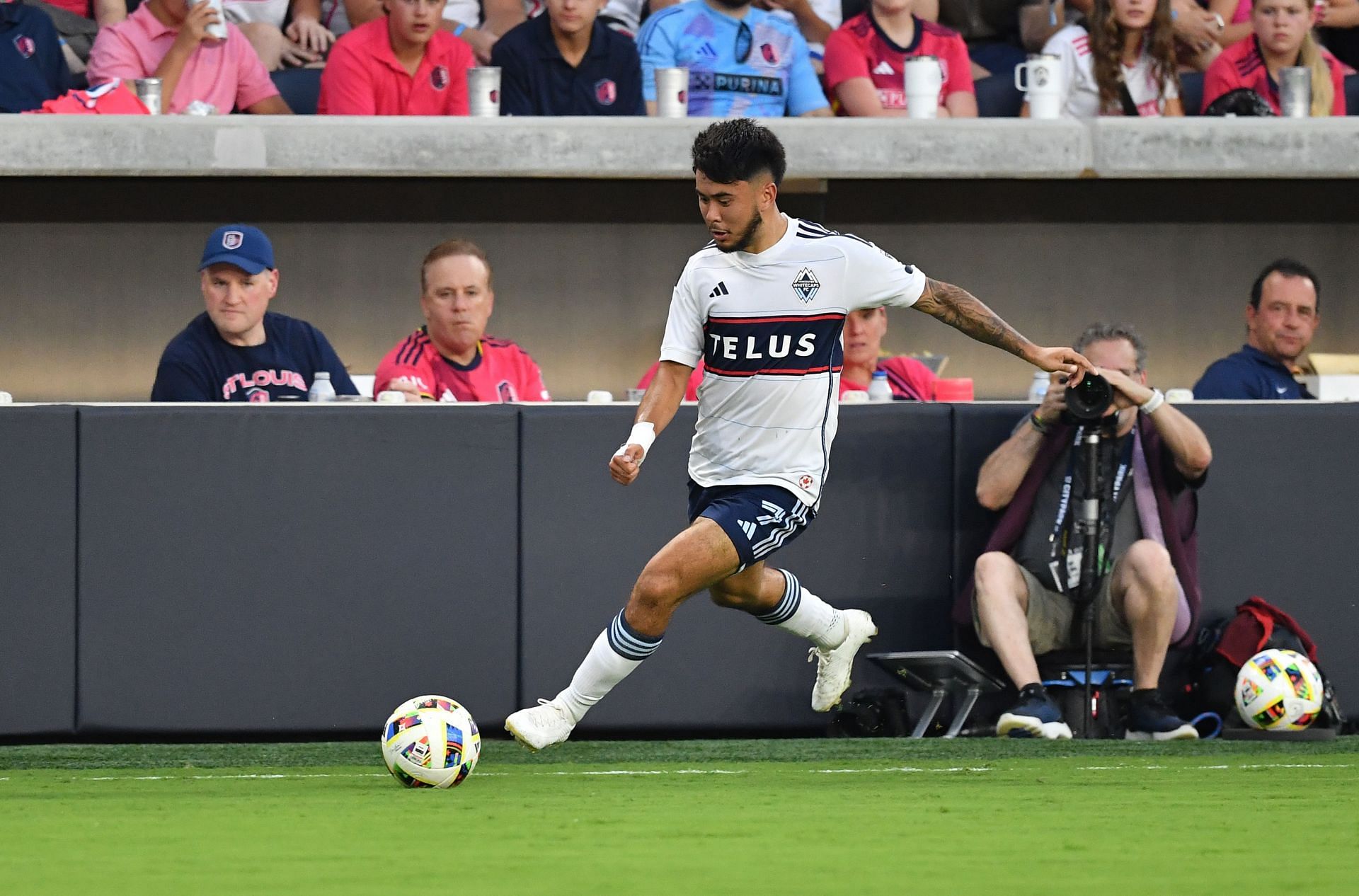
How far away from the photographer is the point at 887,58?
32.9 feet

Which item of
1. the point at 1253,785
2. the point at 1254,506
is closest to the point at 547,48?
the point at 1254,506

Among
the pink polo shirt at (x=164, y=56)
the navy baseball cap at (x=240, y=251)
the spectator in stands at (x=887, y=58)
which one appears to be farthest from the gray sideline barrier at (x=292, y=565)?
the spectator in stands at (x=887, y=58)

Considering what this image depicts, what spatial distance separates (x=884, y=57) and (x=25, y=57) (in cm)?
431

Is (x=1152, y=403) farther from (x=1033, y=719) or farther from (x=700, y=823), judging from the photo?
(x=700, y=823)

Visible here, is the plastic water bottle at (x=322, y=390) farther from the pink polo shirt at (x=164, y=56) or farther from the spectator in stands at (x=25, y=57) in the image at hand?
the spectator in stands at (x=25, y=57)

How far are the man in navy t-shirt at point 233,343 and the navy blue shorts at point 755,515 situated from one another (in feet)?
7.39

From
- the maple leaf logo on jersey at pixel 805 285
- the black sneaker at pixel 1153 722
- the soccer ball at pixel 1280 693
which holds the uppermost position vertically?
the maple leaf logo on jersey at pixel 805 285

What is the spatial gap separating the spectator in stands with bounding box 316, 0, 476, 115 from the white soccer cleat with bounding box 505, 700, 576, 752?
4.17 meters

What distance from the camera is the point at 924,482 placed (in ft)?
26.0

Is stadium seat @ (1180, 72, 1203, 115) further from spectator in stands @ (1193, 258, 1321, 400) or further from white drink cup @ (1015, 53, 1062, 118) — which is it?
spectator in stands @ (1193, 258, 1321, 400)

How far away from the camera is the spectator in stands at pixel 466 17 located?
32.7 ft

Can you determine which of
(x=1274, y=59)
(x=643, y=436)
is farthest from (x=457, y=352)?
(x=1274, y=59)

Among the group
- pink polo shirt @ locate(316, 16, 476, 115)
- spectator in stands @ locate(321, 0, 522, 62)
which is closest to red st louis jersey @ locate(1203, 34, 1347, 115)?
spectator in stands @ locate(321, 0, 522, 62)

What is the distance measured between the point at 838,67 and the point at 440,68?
2.06 meters
